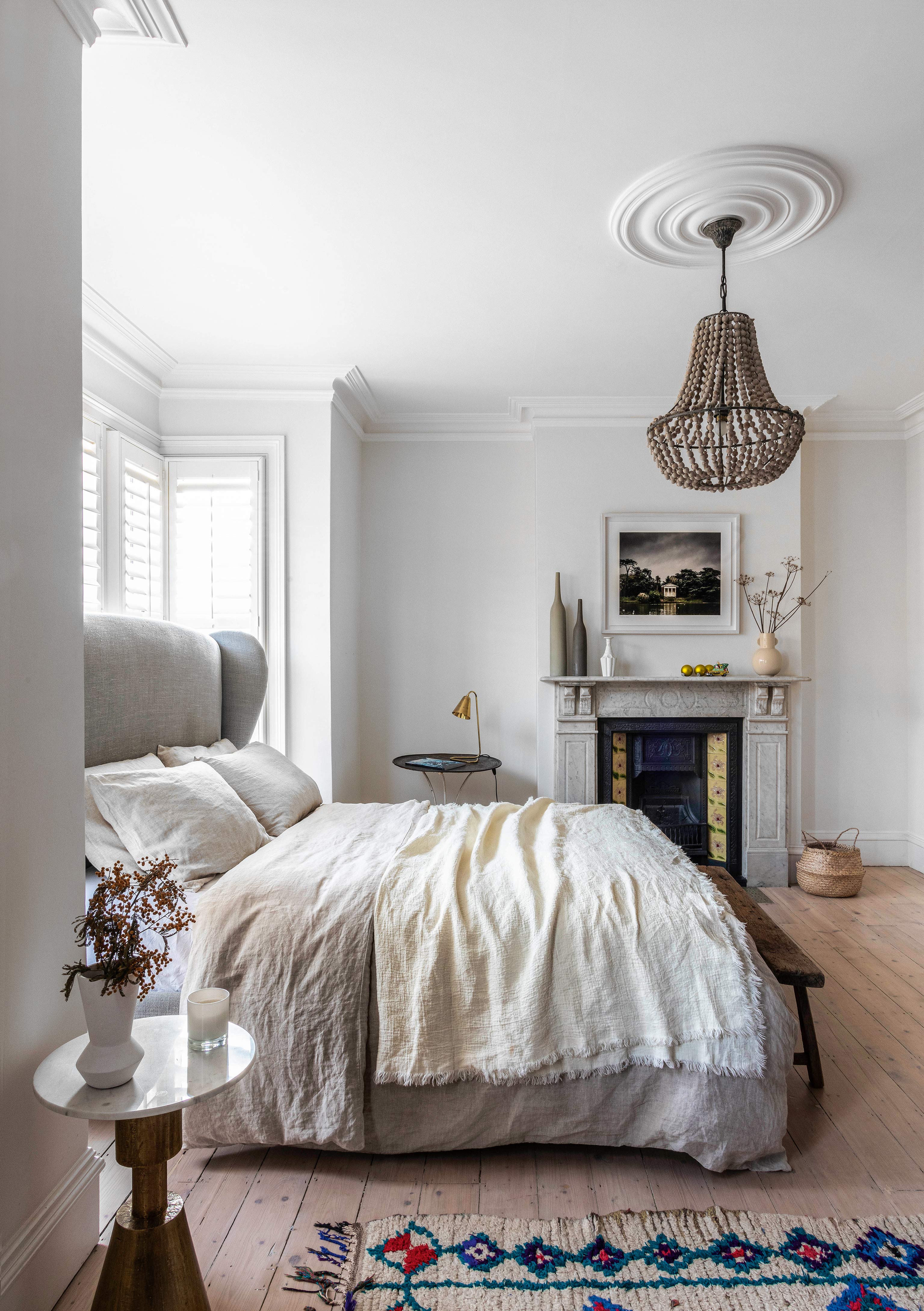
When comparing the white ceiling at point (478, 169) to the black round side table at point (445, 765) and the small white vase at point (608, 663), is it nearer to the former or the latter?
the small white vase at point (608, 663)

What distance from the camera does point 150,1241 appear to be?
1.38 m

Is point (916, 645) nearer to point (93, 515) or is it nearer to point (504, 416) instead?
point (504, 416)

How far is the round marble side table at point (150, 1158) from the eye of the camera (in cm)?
133

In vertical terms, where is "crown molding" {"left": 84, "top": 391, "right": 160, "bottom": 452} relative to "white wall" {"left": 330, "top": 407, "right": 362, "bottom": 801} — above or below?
above

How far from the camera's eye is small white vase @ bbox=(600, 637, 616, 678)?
4.58 meters

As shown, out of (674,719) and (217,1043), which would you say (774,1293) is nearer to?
(217,1043)

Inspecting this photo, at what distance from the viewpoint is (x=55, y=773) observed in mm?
1591

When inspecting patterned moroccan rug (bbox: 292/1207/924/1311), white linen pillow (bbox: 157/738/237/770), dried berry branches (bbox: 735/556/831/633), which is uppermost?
dried berry branches (bbox: 735/556/831/633)

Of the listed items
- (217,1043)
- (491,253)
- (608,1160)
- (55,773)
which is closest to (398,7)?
(491,253)

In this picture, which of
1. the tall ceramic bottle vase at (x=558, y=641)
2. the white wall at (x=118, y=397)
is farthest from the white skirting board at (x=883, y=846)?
the white wall at (x=118, y=397)

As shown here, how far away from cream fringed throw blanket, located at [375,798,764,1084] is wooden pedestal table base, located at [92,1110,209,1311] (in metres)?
0.61

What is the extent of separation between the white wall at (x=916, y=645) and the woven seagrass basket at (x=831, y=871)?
72 centimetres

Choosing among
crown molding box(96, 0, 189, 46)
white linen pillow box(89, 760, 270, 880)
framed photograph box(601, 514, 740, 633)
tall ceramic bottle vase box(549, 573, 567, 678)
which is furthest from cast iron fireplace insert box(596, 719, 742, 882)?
crown molding box(96, 0, 189, 46)

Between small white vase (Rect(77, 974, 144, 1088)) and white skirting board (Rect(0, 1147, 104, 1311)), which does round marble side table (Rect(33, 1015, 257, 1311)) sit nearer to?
small white vase (Rect(77, 974, 144, 1088))
